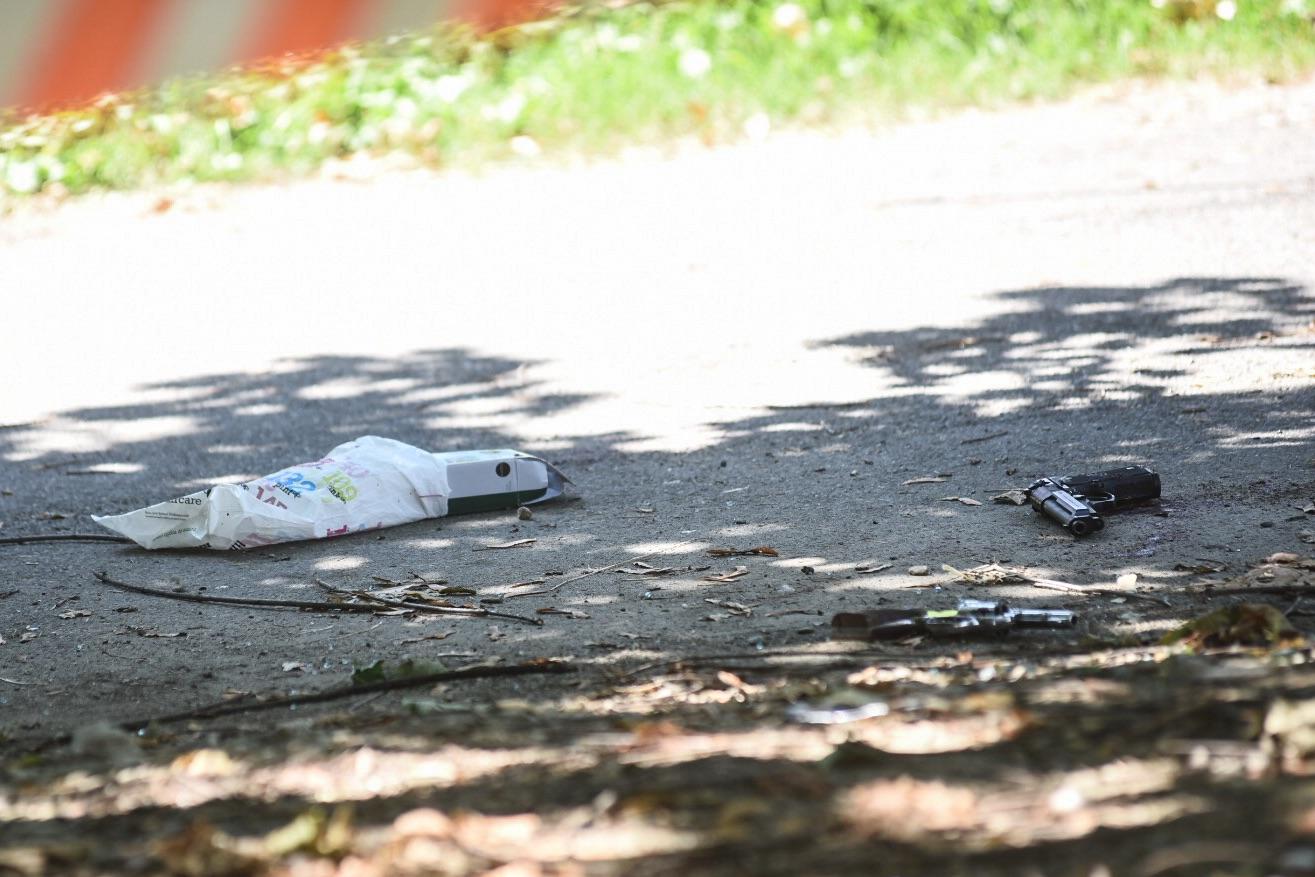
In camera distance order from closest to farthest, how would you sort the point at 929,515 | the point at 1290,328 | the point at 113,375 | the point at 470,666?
the point at 470,666
the point at 929,515
the point at 1290,328
the point at 113,375

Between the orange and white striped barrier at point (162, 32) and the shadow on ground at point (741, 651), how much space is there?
4.05 m

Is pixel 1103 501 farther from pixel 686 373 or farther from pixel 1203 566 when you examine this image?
pixel 686 373

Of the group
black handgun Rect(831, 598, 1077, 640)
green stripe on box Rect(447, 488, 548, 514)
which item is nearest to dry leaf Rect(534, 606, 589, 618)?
black handgun Rect(831, 598, 1077, 640)

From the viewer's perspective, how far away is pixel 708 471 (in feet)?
19.2

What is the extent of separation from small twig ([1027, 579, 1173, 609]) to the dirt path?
0.06m

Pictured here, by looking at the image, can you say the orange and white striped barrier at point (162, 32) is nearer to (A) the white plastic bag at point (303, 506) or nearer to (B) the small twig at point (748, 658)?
(A) the white plastic bag at point (303, 506)

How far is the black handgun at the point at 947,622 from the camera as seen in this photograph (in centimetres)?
414

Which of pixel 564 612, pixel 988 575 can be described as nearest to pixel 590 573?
pixel 564 612

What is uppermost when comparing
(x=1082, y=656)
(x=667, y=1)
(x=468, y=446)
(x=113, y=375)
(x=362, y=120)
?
(x=667, y=1)

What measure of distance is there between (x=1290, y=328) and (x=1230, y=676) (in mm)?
3948

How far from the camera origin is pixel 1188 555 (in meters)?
4.69

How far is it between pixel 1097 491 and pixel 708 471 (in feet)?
4.87

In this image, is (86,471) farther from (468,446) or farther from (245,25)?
(245,25)

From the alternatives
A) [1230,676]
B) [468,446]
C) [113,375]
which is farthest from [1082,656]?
[113,375]
